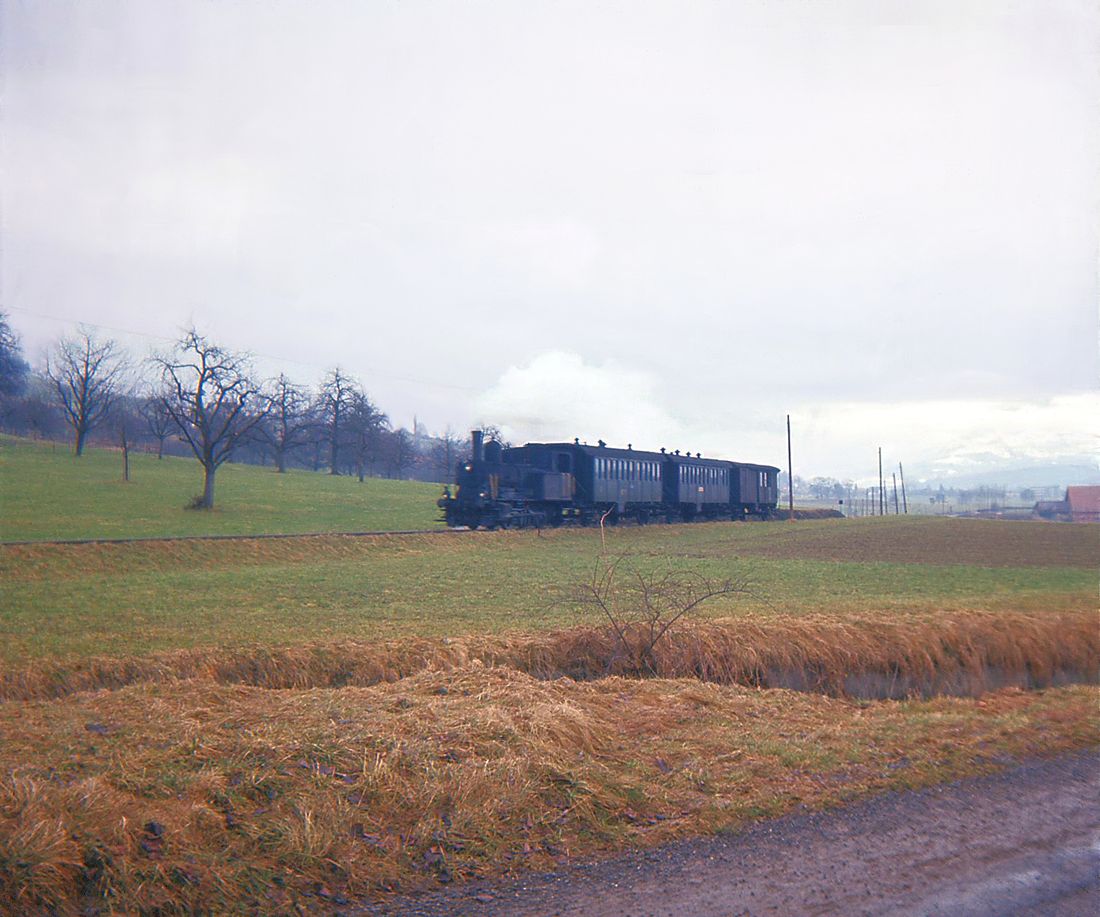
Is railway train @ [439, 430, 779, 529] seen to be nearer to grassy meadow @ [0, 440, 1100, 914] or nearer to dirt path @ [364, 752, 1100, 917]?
grassy meadow @ [0, 440, 1100, 914]

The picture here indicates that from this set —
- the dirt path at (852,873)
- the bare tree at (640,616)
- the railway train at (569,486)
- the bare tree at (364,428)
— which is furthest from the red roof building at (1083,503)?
the bare tree at (364,428)

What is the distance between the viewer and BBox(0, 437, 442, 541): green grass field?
32.9 meters

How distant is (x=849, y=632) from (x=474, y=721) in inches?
346

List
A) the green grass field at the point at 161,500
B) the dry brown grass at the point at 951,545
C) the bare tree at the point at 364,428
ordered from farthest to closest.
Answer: the bare tree at the point at 364,428, the green grass field at the point at 161,500, the dry brown grass at the point at 951,545

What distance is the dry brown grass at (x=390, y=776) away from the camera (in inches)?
200

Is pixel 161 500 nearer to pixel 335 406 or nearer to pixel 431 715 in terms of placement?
pixel 335 406

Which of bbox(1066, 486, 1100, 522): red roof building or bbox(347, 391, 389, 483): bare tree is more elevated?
bbox(347, 391, 389, 483): bare tree

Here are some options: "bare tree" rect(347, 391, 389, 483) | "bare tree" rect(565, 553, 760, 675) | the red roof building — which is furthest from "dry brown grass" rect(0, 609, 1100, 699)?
"bare tree" rect(347, 391, 389, 483)

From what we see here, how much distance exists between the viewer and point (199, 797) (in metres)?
5.82

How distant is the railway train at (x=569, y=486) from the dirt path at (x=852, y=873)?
94.4 feet

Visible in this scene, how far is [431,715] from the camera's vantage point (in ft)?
25.6

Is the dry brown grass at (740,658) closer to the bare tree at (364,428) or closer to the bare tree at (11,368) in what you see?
the bare tree at (11,368)

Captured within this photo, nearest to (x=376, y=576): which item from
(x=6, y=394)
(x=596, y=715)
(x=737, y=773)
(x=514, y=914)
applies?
(x=596, y=715)

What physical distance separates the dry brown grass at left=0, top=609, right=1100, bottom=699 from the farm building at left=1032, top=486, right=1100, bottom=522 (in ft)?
63.7
